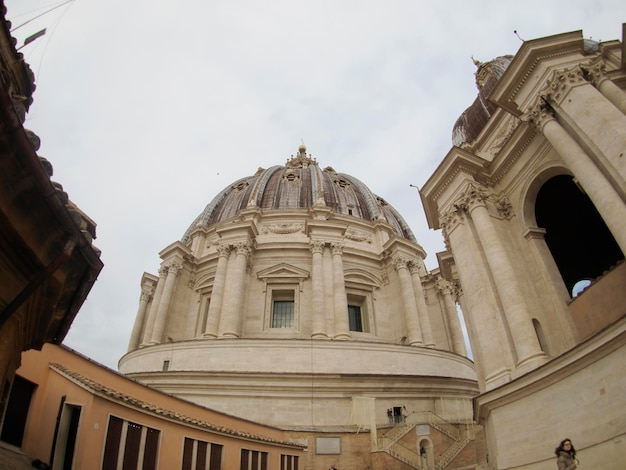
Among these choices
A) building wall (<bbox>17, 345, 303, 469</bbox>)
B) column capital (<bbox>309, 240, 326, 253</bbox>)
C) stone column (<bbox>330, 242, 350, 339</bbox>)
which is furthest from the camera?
column capital (<bbox>309, 240, 326, 253</bbox>)

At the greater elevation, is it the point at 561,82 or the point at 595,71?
the point at 595,71

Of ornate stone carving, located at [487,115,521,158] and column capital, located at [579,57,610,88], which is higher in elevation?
ornate stone carving, located at [487,115,521,158]

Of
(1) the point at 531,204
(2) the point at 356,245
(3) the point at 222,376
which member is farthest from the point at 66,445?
(2) the point at 356,245

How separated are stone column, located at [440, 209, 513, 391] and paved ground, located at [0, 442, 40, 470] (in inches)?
464

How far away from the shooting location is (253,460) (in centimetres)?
1282

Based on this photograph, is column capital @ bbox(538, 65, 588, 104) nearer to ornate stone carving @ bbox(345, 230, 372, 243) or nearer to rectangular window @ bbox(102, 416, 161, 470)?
rectangular window @ bbox(102, 416, 161, 470)

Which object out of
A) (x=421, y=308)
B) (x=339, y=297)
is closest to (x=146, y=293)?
(x=339, y=297)

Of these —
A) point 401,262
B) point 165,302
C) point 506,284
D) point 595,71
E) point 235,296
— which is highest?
point 401,262

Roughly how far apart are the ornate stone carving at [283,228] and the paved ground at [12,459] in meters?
27.6

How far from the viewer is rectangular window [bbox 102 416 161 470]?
777 cm

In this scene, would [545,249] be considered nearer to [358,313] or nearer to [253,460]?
[253,460]

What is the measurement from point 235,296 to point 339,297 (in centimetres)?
701

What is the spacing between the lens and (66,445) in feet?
24.0

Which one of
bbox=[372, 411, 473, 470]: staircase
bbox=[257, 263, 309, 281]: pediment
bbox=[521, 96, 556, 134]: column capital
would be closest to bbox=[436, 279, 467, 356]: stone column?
bbox=[257, 263, 309, 281]: pediment
